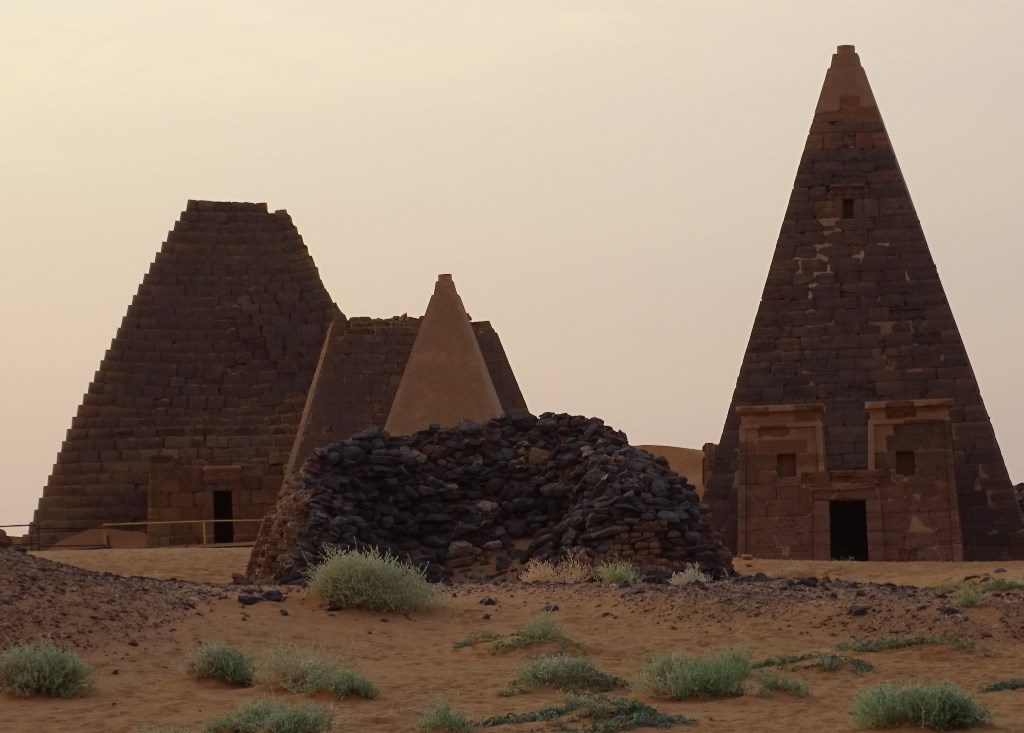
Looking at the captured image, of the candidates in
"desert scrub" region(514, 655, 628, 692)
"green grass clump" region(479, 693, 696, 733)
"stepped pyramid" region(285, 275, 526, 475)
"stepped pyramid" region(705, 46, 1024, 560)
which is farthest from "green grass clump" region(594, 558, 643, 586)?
"stepped pyramid" region(285, 275, 526, 475)

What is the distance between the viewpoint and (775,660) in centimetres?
1634

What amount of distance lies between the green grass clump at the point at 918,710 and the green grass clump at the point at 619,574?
22.0ft

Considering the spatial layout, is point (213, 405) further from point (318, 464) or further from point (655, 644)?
point (655, 644)

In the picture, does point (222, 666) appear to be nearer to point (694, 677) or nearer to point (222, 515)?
point (694, 677)

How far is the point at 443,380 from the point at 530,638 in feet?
37.4

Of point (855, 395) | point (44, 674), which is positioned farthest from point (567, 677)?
point (855, 395)

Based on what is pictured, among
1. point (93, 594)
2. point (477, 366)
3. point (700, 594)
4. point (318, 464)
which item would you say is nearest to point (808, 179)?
point (477, 366)

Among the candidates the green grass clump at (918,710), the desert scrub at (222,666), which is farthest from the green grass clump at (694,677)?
the desert scrub at (222,666)

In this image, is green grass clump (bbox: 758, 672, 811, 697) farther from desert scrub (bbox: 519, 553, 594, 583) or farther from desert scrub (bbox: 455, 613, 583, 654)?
desert scrub (bbox: 519, 553, 594, 583)

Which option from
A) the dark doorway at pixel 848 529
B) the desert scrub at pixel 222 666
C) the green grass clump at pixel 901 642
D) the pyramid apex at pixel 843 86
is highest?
the pyramid apex at pixel 843 86

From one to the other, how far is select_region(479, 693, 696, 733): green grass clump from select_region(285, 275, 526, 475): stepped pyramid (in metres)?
18.7

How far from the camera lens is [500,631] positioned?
18188mm

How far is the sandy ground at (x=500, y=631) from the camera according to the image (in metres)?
14.6

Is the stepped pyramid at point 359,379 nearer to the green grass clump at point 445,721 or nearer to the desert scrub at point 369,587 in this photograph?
the desert scrub at point 369,587
